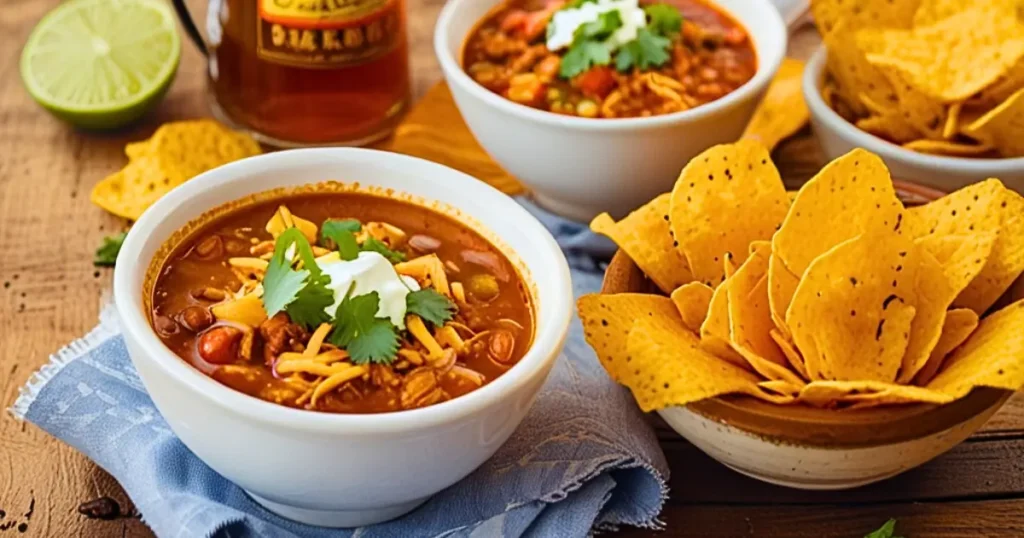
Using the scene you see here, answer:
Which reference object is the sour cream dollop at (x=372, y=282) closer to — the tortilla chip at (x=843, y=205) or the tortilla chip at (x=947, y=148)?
the tortilla chip at (x=843, y=205)

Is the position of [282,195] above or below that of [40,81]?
above

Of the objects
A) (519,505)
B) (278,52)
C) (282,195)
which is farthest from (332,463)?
(278,52)

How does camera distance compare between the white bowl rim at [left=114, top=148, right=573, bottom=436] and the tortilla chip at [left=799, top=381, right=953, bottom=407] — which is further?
the tortilla chip at [left=799, top=381, right=953, bottom=407]

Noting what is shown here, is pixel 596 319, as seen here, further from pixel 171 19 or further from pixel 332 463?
pixel 171 19

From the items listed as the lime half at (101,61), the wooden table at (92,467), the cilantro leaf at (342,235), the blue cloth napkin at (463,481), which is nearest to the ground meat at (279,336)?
the cilantro leaf at (342,235)

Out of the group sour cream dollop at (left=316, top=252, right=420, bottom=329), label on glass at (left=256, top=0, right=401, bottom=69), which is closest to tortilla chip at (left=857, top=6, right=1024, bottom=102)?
label on glass at (left=256, top=0, right=401, bottom=69)

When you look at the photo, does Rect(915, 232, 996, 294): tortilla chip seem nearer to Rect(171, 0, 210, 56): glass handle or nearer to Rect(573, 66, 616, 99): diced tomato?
Rect(573, 66, 616, 99): diced tomato

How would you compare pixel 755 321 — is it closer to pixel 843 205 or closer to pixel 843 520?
pixel 843 205

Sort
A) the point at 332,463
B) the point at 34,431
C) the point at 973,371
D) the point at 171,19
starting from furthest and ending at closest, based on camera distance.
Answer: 1. the point at 171,19
2. the point at 34,431
3. the point at 973,371
4. the point at 332,463
